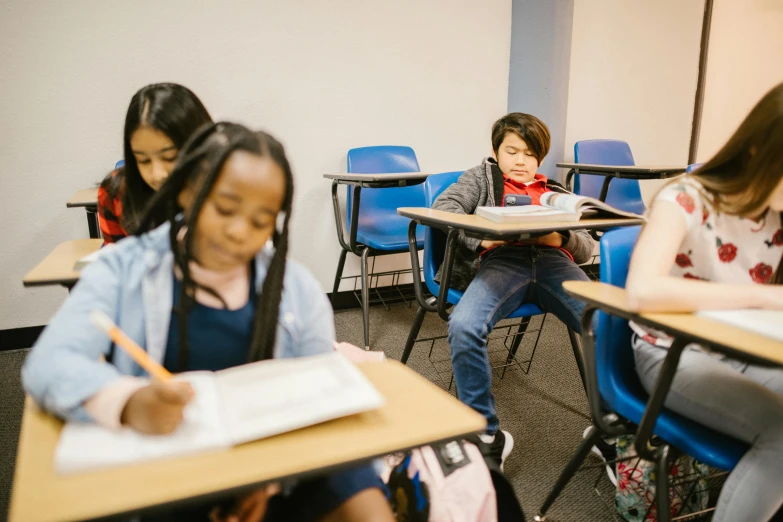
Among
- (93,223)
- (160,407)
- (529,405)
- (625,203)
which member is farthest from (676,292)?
(625,203)

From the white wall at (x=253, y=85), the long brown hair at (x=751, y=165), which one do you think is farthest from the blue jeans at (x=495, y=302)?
the white wall at (x=253, y=85)

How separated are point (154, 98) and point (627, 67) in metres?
3.51

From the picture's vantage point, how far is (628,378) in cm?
121

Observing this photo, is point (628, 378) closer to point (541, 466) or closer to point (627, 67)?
point (541, 466)

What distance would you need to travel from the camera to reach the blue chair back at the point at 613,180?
3.25 meters

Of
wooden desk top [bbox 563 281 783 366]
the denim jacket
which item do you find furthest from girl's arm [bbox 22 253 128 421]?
wooden desk top [bbox 563 281 783 366]

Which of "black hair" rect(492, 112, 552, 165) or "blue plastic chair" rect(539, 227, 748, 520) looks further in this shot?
"black hair" rect(492, 112, 552, 165)

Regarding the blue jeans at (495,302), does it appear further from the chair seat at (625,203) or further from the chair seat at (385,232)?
the chair seat at (625,203)

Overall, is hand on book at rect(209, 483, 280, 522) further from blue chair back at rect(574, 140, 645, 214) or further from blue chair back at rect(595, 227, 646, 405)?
blue chair back at rect(574, 140, 645, 214)

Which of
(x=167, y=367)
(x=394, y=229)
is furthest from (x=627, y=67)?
(x=167, y=367)

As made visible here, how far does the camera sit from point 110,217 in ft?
5.02

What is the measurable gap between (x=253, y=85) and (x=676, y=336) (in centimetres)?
256

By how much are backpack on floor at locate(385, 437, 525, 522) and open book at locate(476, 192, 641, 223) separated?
0.67 meters

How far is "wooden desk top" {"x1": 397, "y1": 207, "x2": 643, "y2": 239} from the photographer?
54.7 inches
